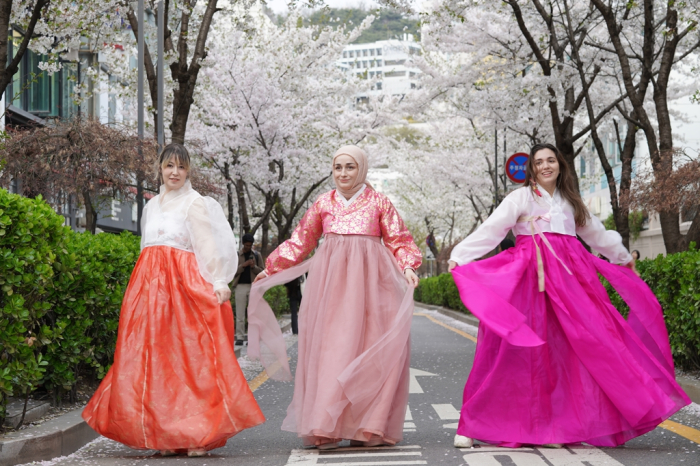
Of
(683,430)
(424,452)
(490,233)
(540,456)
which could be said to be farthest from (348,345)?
(683,430)

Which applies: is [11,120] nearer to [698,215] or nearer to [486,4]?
[486,4]

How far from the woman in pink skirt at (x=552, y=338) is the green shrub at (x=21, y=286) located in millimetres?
2451

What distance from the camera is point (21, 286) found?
5207mm

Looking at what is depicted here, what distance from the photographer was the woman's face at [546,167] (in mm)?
5891

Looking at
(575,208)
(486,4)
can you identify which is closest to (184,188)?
(575,208)

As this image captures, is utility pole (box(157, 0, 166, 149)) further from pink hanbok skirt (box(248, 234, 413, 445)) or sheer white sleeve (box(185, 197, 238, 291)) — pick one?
pink hanbok skirt (box(248, 234, 413, 445))

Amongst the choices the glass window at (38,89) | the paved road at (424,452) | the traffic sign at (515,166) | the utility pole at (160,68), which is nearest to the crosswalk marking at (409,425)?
the paved road at (424,452)

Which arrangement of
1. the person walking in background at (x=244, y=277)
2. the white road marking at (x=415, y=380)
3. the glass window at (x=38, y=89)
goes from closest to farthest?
the white road marking at (x=415, y=380) < the person walking in background at (x=244, y=277) < the glass window at (x=38, y=89)

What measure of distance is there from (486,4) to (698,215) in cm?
529

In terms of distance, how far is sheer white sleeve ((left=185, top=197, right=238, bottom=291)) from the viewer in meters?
5.73

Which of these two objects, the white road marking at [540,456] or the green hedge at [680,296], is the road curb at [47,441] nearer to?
the white road marking at [540,456]

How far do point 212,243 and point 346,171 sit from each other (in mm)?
940

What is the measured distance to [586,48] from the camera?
19.0m

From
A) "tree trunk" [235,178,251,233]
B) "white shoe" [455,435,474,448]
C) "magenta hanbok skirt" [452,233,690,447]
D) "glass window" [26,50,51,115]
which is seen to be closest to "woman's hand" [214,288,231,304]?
"magenta hanbok skirt" [452,233,690,447]
